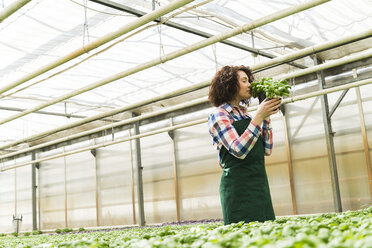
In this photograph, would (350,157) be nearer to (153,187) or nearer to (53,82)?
(153,187)

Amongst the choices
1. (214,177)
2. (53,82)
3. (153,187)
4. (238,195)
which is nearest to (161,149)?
(153,187)

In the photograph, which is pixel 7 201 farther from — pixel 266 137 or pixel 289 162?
pixel 266 137

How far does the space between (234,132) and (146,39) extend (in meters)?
6.84

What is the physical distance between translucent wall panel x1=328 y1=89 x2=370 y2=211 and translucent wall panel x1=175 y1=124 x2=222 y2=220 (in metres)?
3.64

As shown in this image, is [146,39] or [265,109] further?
[146,39]

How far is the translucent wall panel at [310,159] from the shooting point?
35.4ft

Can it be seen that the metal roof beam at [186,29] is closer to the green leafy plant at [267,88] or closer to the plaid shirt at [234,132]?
the green leafy plant at [267,88]

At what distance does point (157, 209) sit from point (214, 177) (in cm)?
252

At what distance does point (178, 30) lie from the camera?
345 inches

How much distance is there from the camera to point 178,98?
13461 millimetres

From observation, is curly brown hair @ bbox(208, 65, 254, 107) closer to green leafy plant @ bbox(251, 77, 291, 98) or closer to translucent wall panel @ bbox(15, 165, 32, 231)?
green leafy plant @ bbox(251, 77, 291, 98)

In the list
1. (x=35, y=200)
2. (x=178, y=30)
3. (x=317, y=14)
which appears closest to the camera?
(x=317, y=14)

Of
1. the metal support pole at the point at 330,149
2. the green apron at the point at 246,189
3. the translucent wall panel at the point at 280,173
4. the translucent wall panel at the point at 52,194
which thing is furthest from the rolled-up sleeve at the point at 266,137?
the translucent wall panel at the point at 52,194

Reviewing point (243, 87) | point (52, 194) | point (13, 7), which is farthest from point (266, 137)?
point (52, 194)
